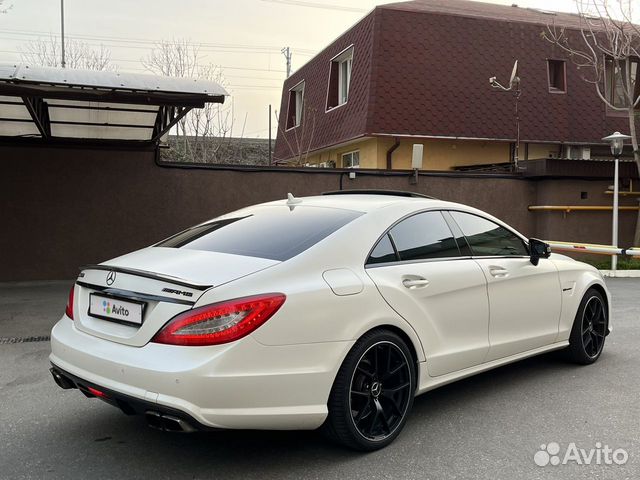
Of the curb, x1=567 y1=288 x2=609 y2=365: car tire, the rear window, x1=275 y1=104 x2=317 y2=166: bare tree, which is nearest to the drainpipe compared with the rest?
x1=275 y1=104 x2=317 y2=166: bare tree

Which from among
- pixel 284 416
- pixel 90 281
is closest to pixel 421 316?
pixel 284 416

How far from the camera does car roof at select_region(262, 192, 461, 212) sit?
Result: 13.8ft

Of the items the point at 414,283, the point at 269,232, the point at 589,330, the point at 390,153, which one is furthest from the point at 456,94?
the point at 269,232

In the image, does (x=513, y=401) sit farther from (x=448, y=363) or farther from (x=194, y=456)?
(x=194, y=456)

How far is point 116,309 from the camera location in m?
3.38

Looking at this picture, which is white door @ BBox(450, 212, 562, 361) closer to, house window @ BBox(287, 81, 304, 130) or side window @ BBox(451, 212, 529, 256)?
side window @ BBox(451, 212, 529, 256)

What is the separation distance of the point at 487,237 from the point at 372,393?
182 centimetres

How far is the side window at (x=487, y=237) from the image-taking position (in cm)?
462

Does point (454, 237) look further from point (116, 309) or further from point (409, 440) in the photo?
point (116, 309)

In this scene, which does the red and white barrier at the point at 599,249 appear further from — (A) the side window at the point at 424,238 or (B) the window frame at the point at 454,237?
(A) the side window at the point at 424,238

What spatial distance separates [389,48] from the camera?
57.1 ft

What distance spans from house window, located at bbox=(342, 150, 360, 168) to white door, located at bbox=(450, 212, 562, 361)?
15319mm

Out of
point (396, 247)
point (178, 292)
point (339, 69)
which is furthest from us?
point (339, 69)

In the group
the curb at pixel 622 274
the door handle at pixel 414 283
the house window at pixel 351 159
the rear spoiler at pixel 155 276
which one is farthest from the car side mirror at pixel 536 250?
the house window at pixel 351 159
